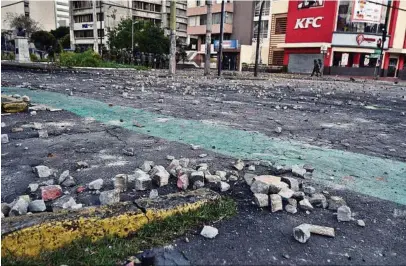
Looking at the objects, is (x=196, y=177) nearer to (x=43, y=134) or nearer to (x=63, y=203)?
(x=63, y=203)

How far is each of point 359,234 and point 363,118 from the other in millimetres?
4907

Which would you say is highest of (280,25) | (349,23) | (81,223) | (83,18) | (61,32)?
(83,18)

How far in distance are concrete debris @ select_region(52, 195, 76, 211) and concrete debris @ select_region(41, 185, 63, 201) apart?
9cm

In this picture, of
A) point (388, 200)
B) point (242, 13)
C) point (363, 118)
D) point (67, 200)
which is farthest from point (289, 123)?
point (242, 13)

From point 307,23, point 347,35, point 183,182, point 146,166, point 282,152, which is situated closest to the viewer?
point 183,182

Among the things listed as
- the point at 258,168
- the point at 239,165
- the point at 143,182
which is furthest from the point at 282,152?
the point at 143,182

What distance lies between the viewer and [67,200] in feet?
6.91

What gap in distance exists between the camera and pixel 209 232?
5.88 ft

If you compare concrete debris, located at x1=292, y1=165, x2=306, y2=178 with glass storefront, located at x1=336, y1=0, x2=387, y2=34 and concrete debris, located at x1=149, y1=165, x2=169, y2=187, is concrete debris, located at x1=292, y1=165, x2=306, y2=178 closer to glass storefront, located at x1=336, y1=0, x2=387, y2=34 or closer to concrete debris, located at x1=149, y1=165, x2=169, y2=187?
concrete debris, located at x1=149, y1=165, x2=169, y2=187

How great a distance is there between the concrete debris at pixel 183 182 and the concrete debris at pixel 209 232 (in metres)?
0.61

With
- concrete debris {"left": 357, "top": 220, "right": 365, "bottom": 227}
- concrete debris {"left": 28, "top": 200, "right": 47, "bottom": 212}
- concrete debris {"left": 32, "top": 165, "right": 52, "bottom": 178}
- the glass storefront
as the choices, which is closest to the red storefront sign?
the glass storefront

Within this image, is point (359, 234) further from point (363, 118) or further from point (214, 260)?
point (363, 118)

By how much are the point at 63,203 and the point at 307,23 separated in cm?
3570

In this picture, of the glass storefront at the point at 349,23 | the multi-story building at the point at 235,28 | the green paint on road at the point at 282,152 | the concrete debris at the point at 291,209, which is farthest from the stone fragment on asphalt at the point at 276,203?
the multi-story building at the point at 235,28
